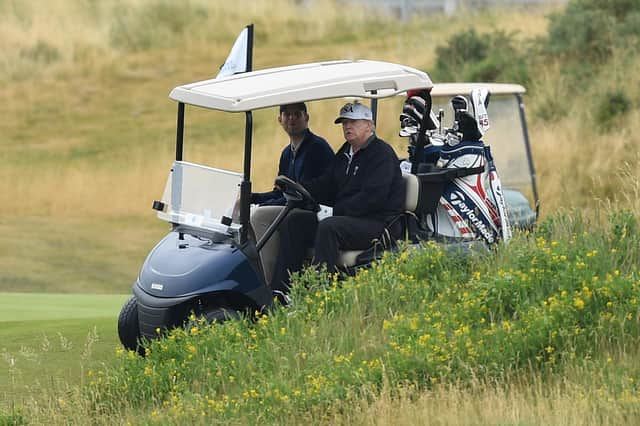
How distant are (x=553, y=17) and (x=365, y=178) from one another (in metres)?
18.3

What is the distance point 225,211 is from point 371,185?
985 mm

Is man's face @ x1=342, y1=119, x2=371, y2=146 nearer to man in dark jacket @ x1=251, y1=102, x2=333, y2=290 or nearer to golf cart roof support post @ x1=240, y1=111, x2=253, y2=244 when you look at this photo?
man in dark jacket @ x1=251, y1=102, x2=333, y2=290

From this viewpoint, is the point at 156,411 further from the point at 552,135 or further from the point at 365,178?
the point at 552,135

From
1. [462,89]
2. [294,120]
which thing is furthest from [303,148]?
[462,89]

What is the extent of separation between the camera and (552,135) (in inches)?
880

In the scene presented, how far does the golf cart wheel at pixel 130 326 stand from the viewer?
964 centimetres

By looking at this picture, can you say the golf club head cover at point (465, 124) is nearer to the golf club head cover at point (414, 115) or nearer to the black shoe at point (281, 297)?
the golf club head cover at point (414, 115)

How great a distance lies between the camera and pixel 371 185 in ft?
30.0

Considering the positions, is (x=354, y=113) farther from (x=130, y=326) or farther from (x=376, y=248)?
(x=130, y=326)

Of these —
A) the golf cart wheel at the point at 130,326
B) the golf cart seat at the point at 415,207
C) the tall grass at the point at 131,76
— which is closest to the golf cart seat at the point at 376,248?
the golf cart seat at the point at 415,207

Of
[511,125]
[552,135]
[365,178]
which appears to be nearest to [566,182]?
[552,135]

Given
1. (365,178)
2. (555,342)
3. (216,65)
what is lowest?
(216,65)

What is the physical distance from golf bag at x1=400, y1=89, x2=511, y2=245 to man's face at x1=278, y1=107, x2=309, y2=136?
Result: 798 mm

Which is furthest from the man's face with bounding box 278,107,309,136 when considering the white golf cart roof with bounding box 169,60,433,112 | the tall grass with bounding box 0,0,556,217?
the tall grass with bounding box 0,0,556,217
